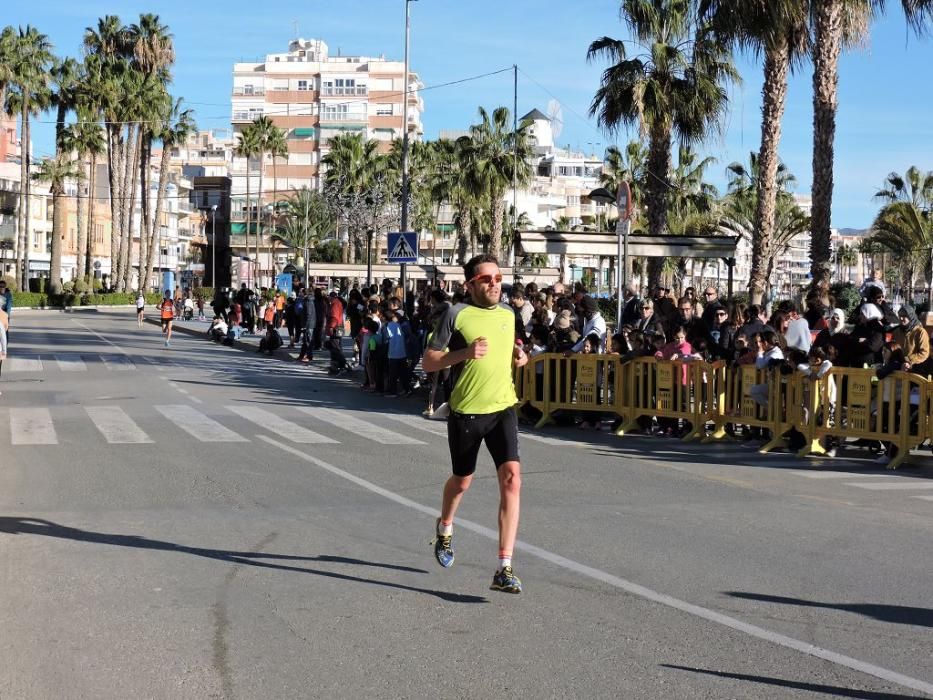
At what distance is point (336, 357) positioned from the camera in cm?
2747

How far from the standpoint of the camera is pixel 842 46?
87.3ft

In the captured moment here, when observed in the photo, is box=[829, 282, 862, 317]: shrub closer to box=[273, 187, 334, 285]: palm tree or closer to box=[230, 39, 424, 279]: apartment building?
box=[273, 187, 334, 285]: palm tree

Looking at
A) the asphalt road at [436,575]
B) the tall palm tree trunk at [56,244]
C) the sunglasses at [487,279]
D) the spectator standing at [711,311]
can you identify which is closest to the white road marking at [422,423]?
the asphalt road at [436,575]

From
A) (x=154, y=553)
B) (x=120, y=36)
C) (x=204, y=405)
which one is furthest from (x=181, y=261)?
(x=154, y=553)

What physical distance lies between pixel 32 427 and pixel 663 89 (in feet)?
69.9

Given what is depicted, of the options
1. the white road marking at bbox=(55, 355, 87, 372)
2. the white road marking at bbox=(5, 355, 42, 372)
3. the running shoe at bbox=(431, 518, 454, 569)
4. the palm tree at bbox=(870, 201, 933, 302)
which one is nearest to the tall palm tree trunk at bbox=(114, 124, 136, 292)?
the palm tree at bbox=(870, 201, 933, 302)

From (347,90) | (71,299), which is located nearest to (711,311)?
(71,299)

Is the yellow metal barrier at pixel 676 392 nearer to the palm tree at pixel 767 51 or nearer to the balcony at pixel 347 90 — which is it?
the palm tree at pixel 767 51

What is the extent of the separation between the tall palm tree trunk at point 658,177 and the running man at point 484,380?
2556 cm

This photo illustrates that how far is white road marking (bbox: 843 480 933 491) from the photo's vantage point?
11750mm

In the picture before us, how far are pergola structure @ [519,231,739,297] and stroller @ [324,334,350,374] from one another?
467 centimetres

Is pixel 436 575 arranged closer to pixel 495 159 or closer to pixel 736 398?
pixel 736 398

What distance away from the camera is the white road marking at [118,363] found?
27.2m

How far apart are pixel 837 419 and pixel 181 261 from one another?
132 m
